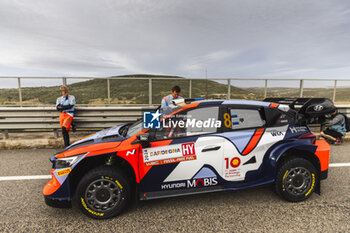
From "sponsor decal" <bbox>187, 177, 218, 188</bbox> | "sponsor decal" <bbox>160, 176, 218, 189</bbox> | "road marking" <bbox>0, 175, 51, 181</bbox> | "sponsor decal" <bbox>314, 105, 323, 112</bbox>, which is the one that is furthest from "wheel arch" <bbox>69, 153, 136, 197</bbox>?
"sponsor decal" <bbox>314, 105, 323, 112</bbox>

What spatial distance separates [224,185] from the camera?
9.43ft

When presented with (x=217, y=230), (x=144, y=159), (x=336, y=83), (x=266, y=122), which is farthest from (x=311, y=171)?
(x=336, y=83)

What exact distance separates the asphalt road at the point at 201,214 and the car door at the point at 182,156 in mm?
354

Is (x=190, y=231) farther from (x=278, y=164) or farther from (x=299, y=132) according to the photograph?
(x=299, y=132)

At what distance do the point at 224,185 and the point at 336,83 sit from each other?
9516mm

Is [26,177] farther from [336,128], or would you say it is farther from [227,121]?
[336,128]

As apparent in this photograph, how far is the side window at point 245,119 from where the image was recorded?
293 centimetres

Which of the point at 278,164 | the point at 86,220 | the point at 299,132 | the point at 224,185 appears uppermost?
the point at 299,132

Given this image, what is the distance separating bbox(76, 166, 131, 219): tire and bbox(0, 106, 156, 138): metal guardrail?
3.59m

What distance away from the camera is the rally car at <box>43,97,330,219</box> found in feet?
8.62

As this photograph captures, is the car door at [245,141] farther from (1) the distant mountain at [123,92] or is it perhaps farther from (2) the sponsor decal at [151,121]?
(1) the distant mountain at [123,92]

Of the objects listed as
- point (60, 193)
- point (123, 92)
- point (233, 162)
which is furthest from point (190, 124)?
point (123, 92)

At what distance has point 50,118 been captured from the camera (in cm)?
581

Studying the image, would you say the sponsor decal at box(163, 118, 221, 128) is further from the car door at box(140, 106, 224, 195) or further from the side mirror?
the side mirror
